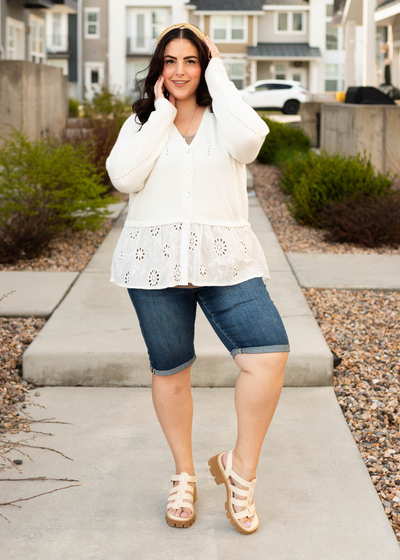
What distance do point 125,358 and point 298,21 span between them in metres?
41.9

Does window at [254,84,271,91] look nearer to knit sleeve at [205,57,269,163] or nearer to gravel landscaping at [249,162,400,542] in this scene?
gravel landscaping at [249,162,400,542]

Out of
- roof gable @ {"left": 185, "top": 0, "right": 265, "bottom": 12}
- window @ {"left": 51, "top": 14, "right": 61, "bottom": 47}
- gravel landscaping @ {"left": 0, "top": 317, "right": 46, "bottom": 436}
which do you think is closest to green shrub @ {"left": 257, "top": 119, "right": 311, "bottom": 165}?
gravel landscaping @ {"left": 0, "top": 317, "right": 46, "bottom": 436}

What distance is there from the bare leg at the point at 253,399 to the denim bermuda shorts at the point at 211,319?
0.04 m

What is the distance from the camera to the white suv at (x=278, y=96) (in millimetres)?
34188

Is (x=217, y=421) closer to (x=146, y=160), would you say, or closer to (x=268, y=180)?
(x=146, y=160)

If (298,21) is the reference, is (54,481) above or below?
below

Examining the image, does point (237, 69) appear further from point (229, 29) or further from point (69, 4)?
point (69, 4)

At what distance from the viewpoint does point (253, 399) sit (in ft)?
8.15

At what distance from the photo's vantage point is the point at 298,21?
42406 millimetres

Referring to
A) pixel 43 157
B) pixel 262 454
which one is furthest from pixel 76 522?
pixel 43 157

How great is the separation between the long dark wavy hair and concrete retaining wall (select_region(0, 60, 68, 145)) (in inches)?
264

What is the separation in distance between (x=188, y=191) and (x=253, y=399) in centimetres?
76

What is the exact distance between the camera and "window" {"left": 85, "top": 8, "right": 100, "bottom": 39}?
136 ft

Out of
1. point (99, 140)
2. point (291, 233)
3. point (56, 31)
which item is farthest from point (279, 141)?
point (56, 31)
